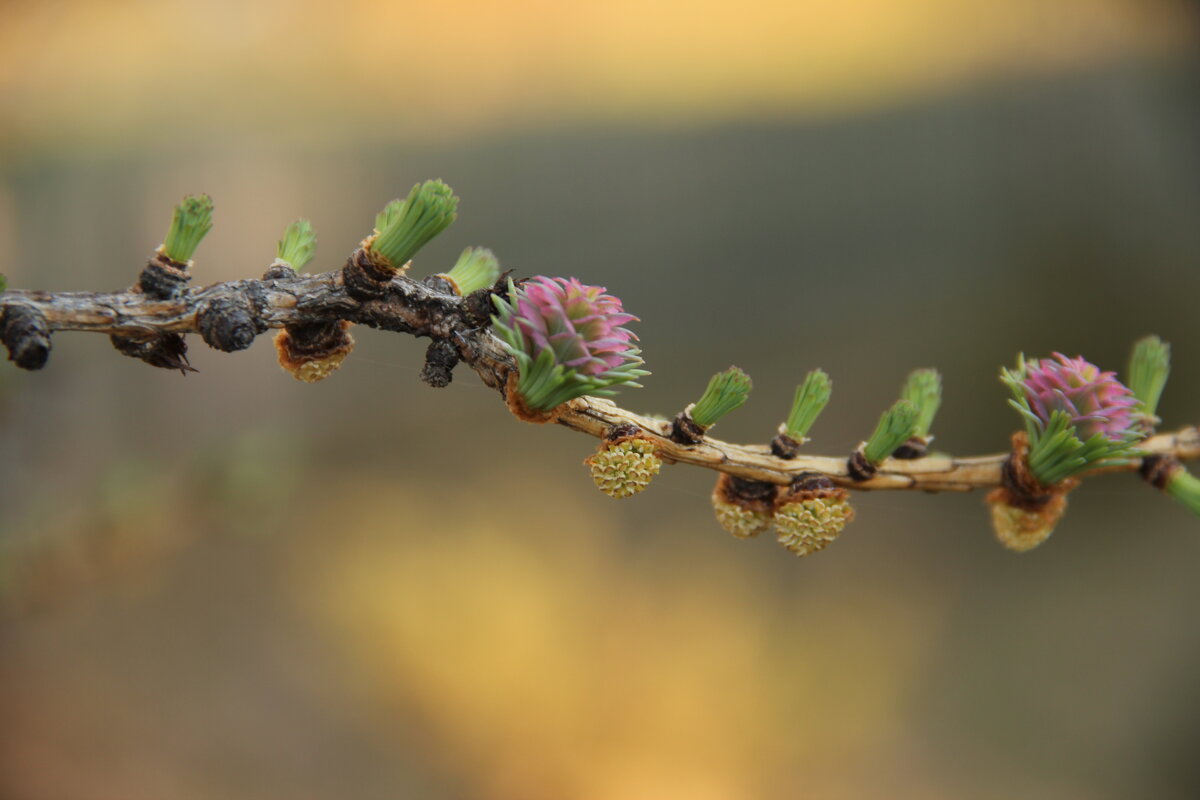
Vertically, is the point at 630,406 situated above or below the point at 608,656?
above

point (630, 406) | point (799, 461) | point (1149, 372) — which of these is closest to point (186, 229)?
point (799, 461)

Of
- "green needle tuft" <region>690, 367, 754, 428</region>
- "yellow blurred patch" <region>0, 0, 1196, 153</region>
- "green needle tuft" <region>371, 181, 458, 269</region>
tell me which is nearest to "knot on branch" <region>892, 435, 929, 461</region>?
"green needle tuft" <region>690, 367, 754, 428</region>

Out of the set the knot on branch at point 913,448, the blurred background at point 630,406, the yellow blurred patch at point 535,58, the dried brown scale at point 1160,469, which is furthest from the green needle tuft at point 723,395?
the yellow blurred patch at point 535,58

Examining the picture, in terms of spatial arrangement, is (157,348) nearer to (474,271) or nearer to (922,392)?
(474,271)

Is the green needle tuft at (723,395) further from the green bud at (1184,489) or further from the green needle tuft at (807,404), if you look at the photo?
the green bud at (1184,489)

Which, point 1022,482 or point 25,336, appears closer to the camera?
point 25,336

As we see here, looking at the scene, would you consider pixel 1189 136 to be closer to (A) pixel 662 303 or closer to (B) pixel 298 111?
(A) pixel 662 303

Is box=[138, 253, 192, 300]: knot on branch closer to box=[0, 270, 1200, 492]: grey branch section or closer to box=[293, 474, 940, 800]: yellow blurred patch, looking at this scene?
box=[0, 270, 1200, 492]: grey branch section
